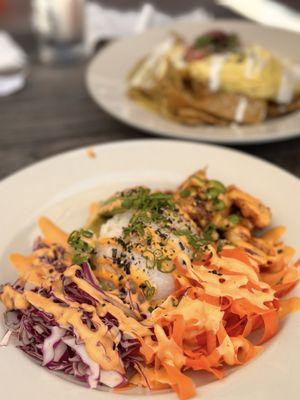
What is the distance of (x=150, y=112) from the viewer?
8.02ft

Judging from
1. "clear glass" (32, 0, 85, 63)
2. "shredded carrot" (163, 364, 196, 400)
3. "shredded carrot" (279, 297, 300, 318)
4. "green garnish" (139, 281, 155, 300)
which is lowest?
"clear glass" (32, 0, 85, 63)

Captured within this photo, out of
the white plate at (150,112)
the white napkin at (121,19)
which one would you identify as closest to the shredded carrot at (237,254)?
the white plate at (150,112)

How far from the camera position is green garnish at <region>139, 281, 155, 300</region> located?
150 cm

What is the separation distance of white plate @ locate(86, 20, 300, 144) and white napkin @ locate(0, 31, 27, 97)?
0.38 metres

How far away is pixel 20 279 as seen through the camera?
1.56 metres

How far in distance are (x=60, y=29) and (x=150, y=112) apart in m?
0.97

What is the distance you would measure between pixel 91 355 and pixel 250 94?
157 centimetres

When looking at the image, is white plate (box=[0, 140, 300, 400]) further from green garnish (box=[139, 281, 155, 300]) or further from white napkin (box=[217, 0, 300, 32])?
white napkin (box=[217, 0, 300, 32])

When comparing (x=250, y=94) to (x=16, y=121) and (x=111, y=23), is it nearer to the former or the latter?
(x=16, y=121)

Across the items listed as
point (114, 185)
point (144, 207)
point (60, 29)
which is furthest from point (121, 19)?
point (144, 207)

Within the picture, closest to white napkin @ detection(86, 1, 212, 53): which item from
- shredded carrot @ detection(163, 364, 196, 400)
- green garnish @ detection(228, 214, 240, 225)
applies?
green garnish @ detection(228, 214, 240, 225)

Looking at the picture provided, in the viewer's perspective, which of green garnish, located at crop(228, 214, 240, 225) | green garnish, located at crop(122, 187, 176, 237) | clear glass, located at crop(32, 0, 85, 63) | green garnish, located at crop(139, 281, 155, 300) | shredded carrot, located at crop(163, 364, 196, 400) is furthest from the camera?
clear glass, located at crop(32, 0, 85, 63)

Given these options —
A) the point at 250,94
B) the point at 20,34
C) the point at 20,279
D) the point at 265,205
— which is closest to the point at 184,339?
the point at 20,279

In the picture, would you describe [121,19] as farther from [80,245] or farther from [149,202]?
[80,245]
